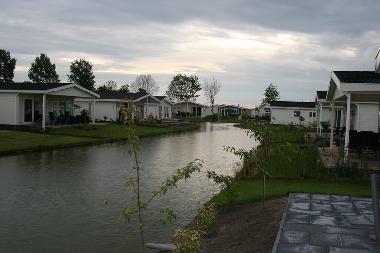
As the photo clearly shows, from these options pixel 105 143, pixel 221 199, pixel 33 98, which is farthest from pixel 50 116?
pixel 221 199

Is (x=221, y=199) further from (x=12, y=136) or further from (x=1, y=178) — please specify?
(x=12, y=136)

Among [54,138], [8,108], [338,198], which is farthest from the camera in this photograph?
[8,108]

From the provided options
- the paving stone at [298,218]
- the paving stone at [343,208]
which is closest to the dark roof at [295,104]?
the paving stone at [343,208]

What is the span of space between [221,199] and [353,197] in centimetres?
293

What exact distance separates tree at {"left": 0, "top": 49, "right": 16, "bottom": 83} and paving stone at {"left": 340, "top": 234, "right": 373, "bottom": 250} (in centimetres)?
7328

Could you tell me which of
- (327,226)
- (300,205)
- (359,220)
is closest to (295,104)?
(300,205)

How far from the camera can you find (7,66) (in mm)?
76188

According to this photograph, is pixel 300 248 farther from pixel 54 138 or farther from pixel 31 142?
pixel 54 138

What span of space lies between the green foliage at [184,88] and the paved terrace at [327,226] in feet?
323

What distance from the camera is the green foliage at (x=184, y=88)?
109 meters

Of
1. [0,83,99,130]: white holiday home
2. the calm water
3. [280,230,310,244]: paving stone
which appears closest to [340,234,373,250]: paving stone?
[280,230,310,244]: paving stone

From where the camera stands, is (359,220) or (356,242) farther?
(359,220)

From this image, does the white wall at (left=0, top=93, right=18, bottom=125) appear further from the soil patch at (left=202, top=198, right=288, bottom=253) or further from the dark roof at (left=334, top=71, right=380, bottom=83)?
the soil patch at (left=202, top=198, right=288, bottom=253)

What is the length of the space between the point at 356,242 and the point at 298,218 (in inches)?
63.4
